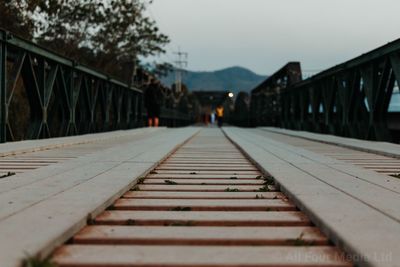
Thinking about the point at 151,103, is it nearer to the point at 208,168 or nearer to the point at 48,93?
the point at 48,93

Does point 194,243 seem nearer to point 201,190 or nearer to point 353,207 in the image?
point 353,207

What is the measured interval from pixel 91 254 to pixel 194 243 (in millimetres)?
624

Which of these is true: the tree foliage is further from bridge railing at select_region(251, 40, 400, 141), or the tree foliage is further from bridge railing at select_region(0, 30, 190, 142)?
bridge railing at select_region(251, 40, 400, 141)

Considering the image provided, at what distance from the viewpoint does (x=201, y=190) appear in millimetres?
5090

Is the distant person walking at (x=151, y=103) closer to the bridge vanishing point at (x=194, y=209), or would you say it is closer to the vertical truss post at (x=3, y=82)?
the bridge vanishing point at (x=194, y=209)

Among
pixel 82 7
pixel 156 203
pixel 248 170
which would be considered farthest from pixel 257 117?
pixel 156 203

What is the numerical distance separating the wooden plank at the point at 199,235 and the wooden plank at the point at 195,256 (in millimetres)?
100

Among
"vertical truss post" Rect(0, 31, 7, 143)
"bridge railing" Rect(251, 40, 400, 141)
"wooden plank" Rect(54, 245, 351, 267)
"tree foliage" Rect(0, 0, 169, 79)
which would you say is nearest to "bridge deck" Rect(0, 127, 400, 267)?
"wooden plank" Rect(54, 245, 351, 267)

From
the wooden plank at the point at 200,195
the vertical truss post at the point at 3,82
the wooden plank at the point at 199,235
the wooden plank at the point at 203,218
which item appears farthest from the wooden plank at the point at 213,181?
the vertical truss post at the point at 3,82

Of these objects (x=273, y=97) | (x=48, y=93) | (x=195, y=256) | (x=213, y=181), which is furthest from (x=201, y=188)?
(x=273, y=97)

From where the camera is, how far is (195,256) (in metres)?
2.79

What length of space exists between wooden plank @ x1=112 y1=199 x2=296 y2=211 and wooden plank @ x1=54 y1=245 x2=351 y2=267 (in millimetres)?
1114

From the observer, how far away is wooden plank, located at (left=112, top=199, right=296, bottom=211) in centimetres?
411

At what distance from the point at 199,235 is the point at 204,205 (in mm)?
977
